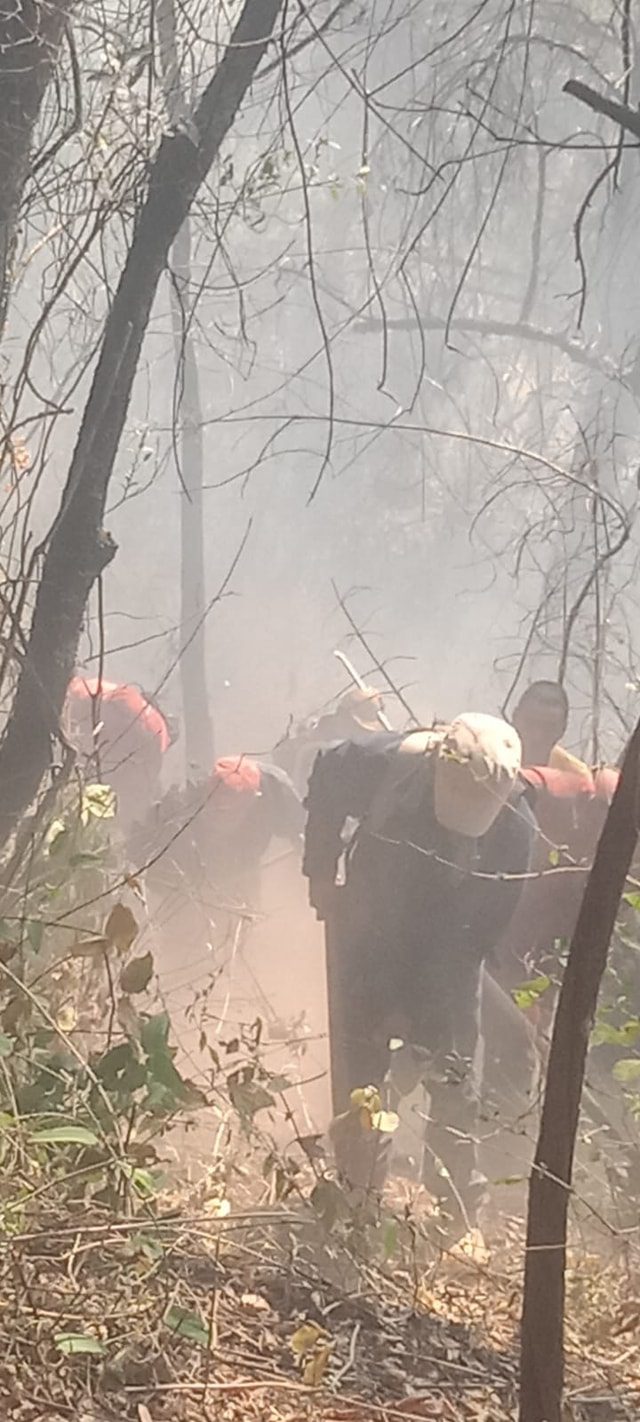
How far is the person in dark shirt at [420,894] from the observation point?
8.19 ft

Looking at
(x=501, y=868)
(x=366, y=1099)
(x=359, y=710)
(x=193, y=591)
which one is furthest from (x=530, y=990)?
(x=193, y=591)

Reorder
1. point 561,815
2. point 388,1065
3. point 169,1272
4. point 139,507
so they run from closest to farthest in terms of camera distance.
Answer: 1. point 169,1272
2. point 388,1065
3. point 561,815
4. point 139,507

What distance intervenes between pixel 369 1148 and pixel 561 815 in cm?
85

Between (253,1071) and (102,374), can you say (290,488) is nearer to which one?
(102,374)

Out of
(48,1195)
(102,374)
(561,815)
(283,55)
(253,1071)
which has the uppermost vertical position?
(283,55)

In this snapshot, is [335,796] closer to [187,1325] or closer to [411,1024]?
[411,1024]

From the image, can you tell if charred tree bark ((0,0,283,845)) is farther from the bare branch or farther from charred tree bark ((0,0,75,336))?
the bare branch

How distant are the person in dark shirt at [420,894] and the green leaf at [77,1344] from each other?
129cm

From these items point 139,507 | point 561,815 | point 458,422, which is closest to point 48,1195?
point 561,815

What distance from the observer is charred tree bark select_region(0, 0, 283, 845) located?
2057 mm

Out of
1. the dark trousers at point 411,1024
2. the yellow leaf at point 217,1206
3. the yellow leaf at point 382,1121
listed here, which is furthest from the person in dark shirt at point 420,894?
the yellow leaf at point 217,1206

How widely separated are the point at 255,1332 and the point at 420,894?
119 centimetres

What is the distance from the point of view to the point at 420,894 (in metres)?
2.58

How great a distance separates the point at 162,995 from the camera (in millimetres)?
2379
